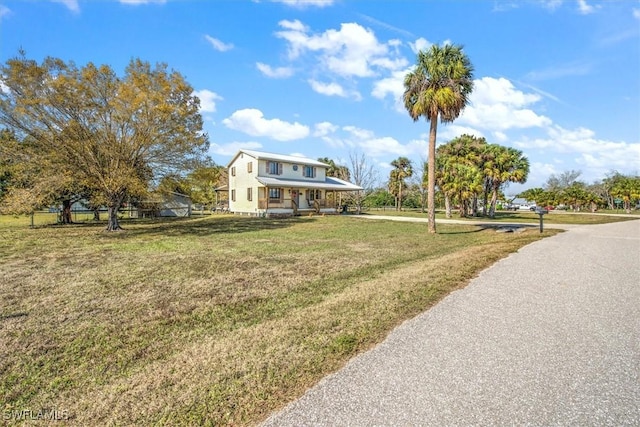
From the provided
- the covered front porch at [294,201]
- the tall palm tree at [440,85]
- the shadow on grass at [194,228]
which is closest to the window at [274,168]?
the covered front porch at [294,201]

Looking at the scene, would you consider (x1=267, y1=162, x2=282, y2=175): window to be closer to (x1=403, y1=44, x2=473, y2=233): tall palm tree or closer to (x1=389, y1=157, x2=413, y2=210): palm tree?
(x1=403, y1=44, x2=473, y2=233): tall palm tree

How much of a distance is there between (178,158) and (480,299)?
15.9 m

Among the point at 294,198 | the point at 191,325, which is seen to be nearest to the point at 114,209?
the point at 191,325

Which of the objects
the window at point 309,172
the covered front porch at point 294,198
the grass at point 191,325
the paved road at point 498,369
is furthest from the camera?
the window at point 309,172

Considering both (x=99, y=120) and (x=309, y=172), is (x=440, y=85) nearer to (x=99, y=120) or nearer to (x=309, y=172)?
(x=99, y=120)

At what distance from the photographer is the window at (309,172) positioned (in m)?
32.9

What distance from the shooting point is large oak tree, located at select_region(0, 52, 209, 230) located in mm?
14141

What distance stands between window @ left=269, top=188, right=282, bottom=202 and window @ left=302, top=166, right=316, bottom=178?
4.14 metres

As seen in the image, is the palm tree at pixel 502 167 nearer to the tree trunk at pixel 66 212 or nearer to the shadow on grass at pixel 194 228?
the shadow on grass at pixel 194 228

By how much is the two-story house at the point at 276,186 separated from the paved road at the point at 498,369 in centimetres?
2362

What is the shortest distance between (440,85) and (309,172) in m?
18.7

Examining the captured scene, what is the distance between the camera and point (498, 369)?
3148mm

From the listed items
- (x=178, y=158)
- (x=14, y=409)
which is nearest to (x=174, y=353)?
(x=14, y=409)

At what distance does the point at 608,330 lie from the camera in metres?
4.10
